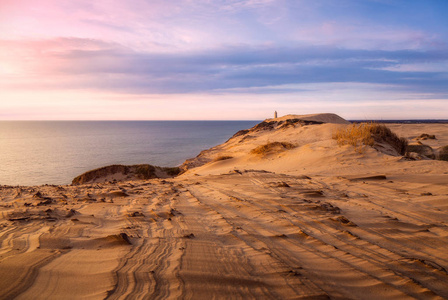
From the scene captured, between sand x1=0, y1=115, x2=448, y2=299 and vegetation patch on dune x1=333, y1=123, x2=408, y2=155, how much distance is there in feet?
12.9

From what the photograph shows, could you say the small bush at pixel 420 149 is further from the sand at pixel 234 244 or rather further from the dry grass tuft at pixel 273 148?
the sand at pixel 234 244

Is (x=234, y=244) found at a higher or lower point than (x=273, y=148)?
lower

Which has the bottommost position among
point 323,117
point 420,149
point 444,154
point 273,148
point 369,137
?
point 444,154

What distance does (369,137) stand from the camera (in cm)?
970

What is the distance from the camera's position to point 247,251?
8.85 feet

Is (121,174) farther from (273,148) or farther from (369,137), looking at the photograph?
(369,137)

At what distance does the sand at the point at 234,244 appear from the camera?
2021 mm

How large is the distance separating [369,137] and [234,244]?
840 cm

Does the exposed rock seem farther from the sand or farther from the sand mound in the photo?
the sand mound

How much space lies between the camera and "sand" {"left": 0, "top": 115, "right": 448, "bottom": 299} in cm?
202

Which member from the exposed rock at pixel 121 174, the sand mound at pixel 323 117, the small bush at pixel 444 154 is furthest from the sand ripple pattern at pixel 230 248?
the sand mound at pixel 323 117

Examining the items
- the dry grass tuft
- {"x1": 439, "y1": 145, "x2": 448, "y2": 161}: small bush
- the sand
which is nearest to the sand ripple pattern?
the sand

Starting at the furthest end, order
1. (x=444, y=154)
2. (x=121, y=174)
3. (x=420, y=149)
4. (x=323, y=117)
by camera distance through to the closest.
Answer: (x=323, y=117) < (x=121, y=174) < (x=420, y=149) < (x=444, y=154)

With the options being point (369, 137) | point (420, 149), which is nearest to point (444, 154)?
point (420, 149)
